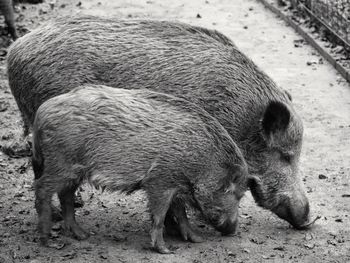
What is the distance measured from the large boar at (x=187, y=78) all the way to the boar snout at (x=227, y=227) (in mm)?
311

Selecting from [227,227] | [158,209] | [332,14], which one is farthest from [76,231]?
[332,14]

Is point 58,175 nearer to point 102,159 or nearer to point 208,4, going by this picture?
point 102,159

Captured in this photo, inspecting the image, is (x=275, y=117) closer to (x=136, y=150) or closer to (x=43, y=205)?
(x=136, y=150)

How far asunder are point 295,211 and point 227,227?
1.78 feet

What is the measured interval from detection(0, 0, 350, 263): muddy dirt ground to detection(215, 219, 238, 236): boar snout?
0.07 m

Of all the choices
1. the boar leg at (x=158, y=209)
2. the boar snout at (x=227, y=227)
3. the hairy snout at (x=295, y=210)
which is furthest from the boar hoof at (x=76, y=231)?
the hairy snout at (x=295, y=210)

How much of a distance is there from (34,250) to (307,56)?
624cm

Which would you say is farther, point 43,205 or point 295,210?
point 295,210

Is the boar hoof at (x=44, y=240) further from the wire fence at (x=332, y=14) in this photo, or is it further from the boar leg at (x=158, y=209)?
the wire fence at (x=332, y=14)

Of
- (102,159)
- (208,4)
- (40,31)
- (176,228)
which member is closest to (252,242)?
(176,228)

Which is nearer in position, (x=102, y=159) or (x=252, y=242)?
(x=102, y=159)

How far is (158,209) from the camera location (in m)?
5.17

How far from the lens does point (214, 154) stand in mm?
5266

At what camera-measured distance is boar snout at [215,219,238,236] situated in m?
5.47
